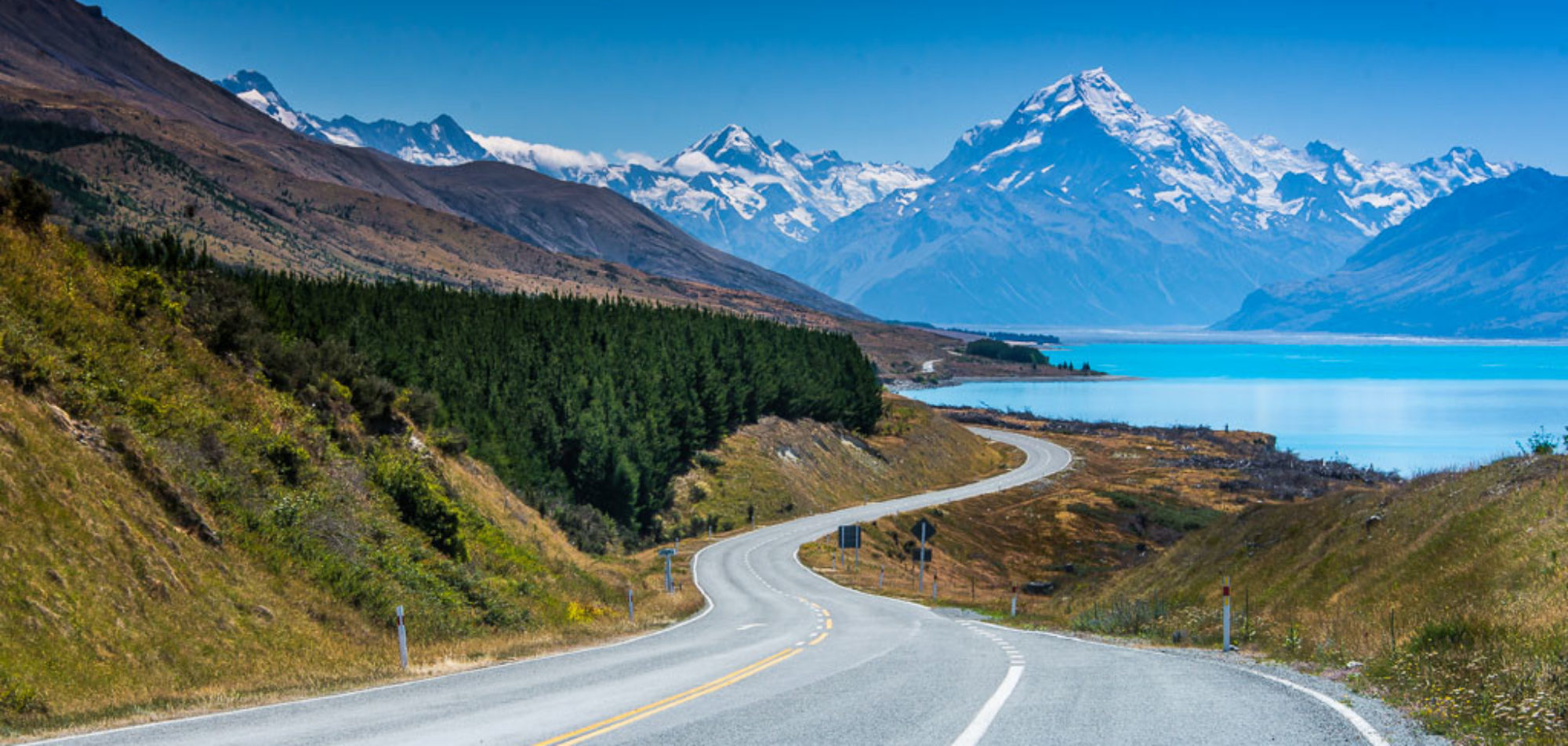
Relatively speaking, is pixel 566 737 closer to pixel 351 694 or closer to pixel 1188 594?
pixel 351 694

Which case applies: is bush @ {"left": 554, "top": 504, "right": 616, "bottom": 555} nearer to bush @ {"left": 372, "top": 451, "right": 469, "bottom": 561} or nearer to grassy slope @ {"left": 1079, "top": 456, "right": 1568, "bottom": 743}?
bush @ {"left": 372, "top": 451, "right": 469, "bottom": 561}

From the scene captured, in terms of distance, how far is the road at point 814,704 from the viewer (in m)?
10.4

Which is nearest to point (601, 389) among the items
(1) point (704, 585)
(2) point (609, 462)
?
(2) point (609, 462)

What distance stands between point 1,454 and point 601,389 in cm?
5149

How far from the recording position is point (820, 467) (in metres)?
95.3

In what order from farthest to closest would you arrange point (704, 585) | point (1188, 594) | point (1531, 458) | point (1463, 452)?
1. point (1463, 452)
2. point (704, 585)
3. point (1188, 594)
4. point (1531, 458)

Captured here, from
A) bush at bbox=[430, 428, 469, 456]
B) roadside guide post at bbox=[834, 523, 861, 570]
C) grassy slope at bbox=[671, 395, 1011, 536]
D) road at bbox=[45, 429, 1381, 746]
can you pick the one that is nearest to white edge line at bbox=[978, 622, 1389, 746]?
road at bbox=[45, 429, 1381, 746]

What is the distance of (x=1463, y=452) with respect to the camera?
119 metres

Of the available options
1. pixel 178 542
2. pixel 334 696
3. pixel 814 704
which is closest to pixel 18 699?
pixel 334 696

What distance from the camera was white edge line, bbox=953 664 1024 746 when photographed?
10018 millimetres

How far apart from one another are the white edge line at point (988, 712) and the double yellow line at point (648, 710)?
360 centimetres

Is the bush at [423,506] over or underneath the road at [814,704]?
underneath

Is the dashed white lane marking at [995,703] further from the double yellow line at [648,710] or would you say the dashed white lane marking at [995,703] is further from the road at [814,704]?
the double yellow line at [648,710]

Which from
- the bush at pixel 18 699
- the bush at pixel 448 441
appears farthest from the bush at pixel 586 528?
the bush at pixel 18 699
